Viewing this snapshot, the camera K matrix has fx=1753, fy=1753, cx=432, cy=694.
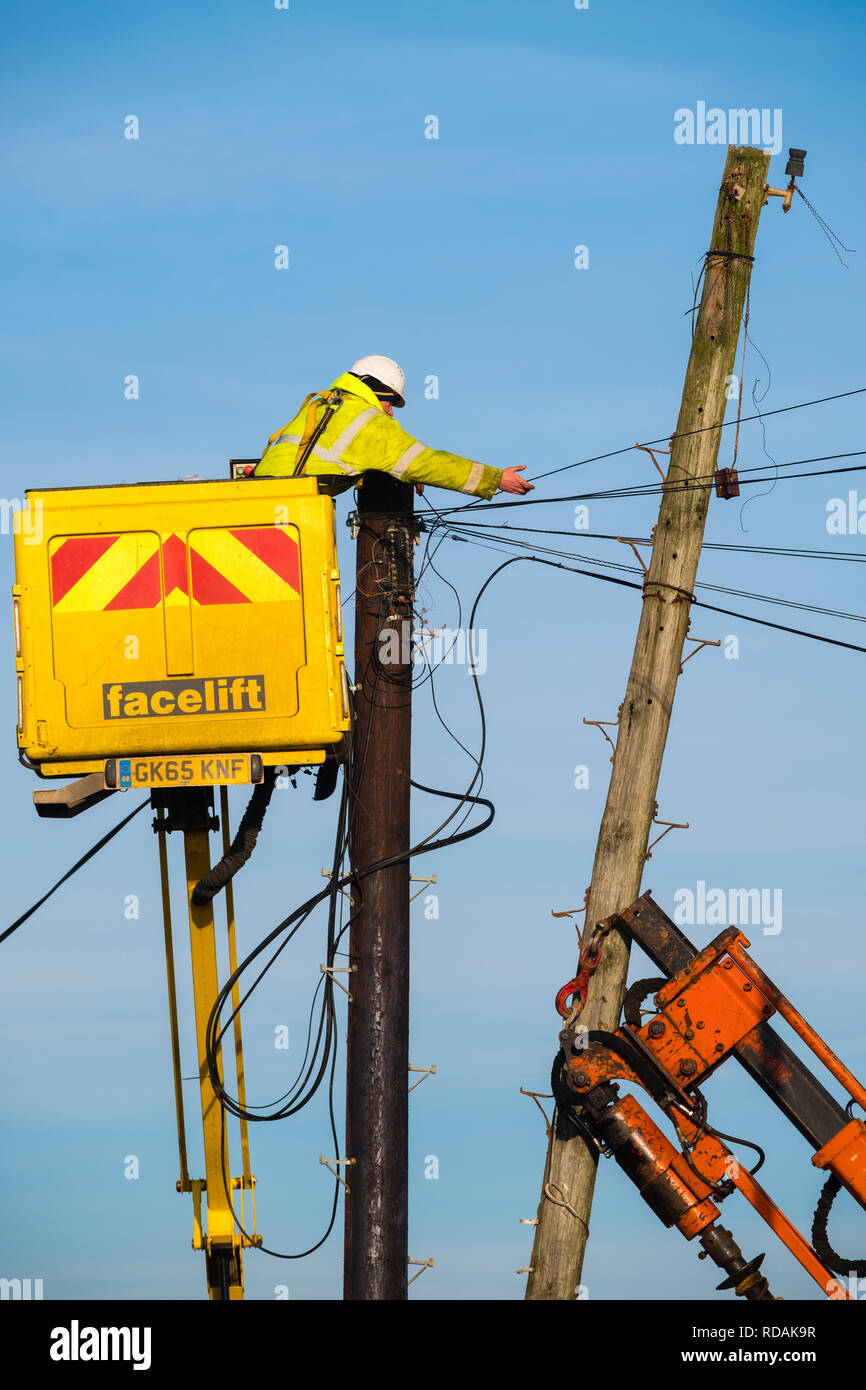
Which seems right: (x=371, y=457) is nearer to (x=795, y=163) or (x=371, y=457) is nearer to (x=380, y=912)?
(x=380, y=912)

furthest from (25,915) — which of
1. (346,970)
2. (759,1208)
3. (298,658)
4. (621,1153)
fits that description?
(759,1208)

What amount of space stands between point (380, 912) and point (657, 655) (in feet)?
7.97

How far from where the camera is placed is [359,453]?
411 inches

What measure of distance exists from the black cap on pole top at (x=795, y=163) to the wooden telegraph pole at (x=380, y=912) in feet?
10.8

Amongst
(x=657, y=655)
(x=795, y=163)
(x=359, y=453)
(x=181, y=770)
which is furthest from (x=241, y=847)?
(x=795, y=163)

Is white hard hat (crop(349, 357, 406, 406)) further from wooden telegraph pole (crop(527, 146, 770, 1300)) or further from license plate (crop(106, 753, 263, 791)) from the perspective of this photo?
license plate (crop(106, 753, 263, 791))

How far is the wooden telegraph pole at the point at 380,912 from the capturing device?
400 inches

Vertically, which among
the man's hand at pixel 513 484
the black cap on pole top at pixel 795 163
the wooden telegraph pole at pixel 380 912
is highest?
the black cap on pole top at pixel 795 163

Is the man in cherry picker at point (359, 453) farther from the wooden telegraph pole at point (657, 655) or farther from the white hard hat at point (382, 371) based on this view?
the wooden telegraph pole at point (657, 655)

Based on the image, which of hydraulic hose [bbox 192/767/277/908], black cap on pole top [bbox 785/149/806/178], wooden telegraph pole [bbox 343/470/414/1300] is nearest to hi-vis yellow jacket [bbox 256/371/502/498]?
wooden telegraph pole [bbox 343/470/414/1300]

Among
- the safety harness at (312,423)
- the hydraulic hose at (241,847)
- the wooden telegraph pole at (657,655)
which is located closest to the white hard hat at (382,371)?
the safety harness at (312,423)

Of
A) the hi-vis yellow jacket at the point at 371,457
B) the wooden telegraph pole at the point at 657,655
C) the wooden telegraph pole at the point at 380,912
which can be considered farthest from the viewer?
the wooden telegraph pole at the point at 657,655
